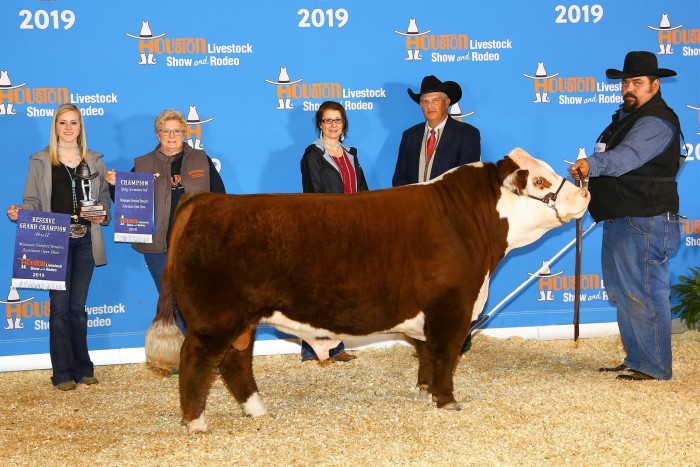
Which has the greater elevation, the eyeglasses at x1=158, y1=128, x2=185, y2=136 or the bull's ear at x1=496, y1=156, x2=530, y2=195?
the eyeglasses at x1=158, y1=128, x2=185, y2=136

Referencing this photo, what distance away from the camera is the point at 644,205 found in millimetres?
5469

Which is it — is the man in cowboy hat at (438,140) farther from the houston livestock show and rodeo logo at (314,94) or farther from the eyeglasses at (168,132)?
the eyeglasses at (168,132)

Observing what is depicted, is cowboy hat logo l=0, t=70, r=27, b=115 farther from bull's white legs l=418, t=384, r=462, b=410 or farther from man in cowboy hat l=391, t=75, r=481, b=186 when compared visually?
bull's white legs l=418, t=384, r=462, b=410

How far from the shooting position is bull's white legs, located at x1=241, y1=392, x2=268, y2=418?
491cm

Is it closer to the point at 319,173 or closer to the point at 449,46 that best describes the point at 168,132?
Result: the point at 319,173

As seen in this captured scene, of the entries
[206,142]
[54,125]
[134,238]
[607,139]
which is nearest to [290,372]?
[134,238]

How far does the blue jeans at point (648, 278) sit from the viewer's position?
217 inches

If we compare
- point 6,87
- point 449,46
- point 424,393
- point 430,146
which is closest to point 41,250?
point 6,87

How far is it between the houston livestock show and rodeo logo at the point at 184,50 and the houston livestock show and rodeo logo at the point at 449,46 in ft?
4.72

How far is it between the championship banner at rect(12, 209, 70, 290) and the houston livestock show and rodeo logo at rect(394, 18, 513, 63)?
11.0ft

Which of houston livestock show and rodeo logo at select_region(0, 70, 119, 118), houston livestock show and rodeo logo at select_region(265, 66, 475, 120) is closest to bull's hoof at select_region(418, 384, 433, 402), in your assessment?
houston livestock show and rodeo logo at select_region(265, 66, 475, 120)

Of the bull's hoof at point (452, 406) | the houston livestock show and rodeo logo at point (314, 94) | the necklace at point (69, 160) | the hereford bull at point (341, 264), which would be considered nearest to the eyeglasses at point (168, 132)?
the necklace at point (69, 160)

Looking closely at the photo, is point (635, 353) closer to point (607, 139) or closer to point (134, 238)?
point (607, 139)

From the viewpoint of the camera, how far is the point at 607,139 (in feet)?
18.9
